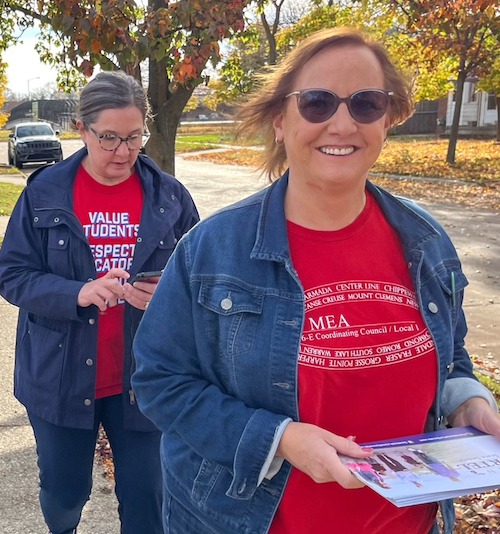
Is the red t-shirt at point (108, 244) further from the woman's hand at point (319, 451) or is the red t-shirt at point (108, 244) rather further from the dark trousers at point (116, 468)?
the woman's hand at point (319, 451)

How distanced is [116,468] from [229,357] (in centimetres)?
126

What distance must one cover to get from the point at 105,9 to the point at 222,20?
754mm

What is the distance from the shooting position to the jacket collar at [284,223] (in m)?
1.71

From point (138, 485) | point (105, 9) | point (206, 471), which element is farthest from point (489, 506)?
point (105, 9)

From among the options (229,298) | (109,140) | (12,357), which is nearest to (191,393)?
(229,298)

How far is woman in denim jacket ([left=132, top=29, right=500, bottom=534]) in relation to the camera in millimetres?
1635

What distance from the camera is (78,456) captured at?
2646 mm

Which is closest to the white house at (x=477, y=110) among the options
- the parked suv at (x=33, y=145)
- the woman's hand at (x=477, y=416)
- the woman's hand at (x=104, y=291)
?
the parked suv at (x=33, y=145)

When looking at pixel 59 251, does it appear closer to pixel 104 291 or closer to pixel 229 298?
pixel 104 291

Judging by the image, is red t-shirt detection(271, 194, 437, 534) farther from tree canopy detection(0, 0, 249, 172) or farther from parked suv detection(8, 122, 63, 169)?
parked suv detection(8, 122, 63, 169)

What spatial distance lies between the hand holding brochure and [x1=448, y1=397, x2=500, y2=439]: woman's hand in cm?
4

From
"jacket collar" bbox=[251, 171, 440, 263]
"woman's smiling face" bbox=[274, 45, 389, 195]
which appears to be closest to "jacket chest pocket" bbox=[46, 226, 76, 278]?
"jacket collar" bbox=[251, 171, 440, 263]

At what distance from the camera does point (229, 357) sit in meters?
1.66

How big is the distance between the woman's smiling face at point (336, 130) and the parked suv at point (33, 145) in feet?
77.9
